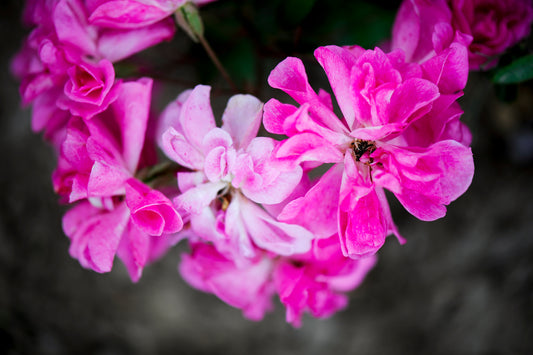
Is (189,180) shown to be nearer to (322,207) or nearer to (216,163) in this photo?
(216,163)

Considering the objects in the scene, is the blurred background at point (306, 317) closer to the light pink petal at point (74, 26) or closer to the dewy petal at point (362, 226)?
the light pink petal at point (74, 26)

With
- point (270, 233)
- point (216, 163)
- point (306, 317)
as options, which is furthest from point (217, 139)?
point (306, 317)

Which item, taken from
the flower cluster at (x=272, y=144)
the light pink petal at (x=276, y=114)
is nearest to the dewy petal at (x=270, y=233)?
the flower cluster at (x=272, y=144)

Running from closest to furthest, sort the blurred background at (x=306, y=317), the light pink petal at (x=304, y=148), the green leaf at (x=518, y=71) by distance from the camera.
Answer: the light pink petal at (x=304, y=148) → the green leaf at (x=518, y=71) → the blurred background at (x=306, y=317)

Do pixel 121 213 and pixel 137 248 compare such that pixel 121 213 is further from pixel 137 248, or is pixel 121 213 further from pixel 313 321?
pixel 313 321

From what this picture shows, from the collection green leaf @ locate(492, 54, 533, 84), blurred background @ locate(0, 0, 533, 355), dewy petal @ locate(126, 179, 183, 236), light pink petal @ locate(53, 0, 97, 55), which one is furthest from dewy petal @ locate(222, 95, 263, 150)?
blurred background @ locate(0, 0, 533, 355)

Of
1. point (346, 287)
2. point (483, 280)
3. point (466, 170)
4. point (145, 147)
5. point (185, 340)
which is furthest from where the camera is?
point (185, 340)

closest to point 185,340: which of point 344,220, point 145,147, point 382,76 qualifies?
point 145,147
